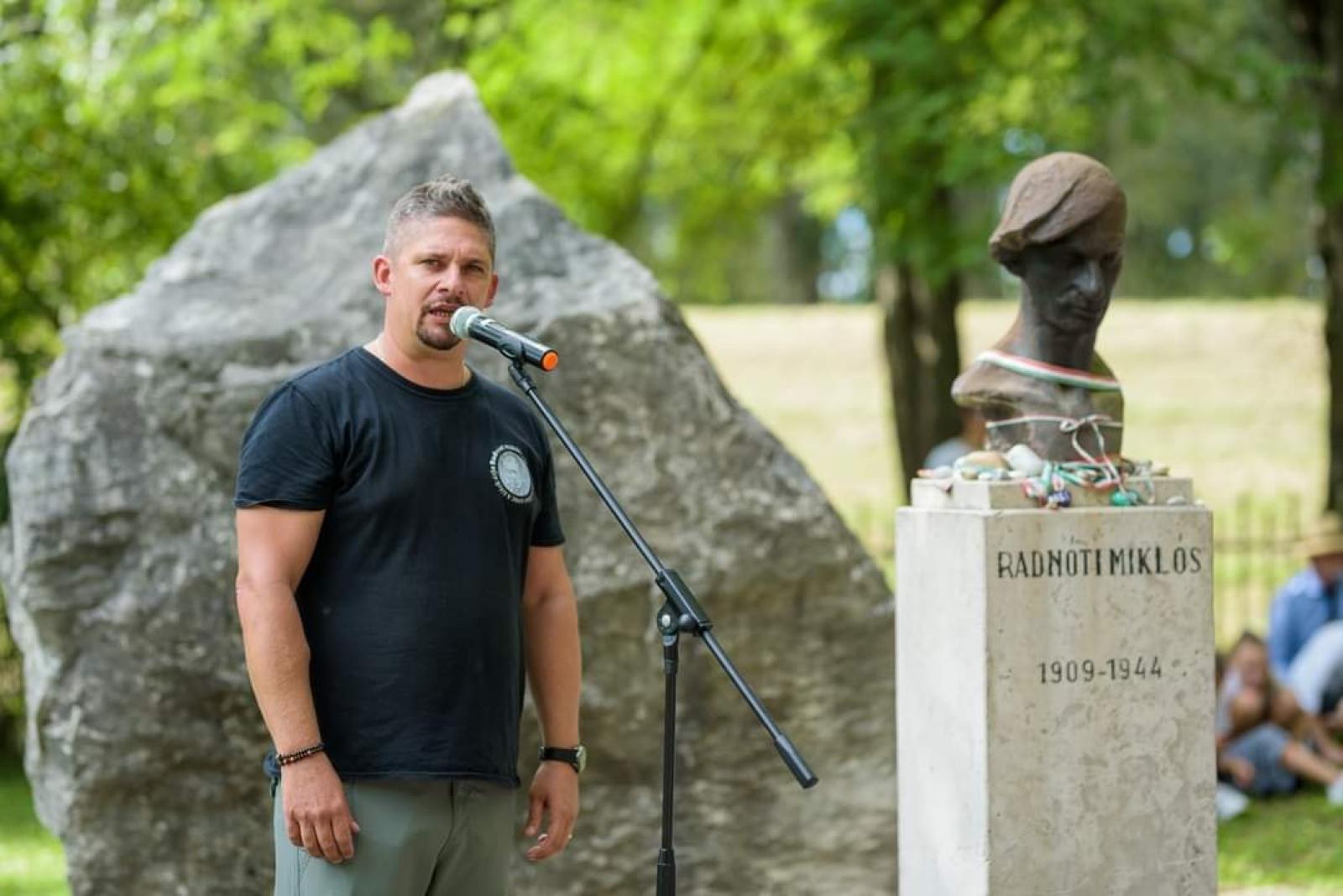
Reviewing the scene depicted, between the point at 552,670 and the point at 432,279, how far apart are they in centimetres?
89

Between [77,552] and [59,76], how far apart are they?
5.58 metres

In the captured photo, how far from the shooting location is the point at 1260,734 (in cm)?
829

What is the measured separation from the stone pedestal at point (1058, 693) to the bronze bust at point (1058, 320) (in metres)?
0.29

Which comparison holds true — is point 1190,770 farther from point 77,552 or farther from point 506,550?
point 77,552

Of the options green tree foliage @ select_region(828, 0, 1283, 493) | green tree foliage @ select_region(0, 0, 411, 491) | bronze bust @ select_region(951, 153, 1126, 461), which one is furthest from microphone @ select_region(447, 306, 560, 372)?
green tree foliage @ select_region(0, 0, 411, 491)

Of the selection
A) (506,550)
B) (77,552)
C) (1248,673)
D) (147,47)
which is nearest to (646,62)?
(147,47)

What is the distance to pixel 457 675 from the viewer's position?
3383 millimetres

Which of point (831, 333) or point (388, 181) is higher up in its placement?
point (831, 333)

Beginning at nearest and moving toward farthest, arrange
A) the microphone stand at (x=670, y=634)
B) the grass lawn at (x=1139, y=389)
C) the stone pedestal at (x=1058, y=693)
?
the microphone stand at (x=670, y=634) → the stone pedestal at (x=1058, y=693) → the grass lawn at (x=1139, y=389)

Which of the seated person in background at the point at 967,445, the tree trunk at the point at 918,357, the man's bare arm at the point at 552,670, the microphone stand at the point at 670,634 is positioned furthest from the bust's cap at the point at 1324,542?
the microphone stand at the point at 670,634

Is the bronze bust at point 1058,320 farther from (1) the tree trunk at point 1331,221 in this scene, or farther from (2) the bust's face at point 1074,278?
(1) the tree trunk at point 1331,221

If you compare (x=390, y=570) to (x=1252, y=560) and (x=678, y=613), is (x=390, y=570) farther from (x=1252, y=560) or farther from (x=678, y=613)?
(x=1252, y=560)

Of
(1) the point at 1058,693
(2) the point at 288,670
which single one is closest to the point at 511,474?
(2) the point at 288,670

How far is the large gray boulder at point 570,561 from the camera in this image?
5.43 metres
